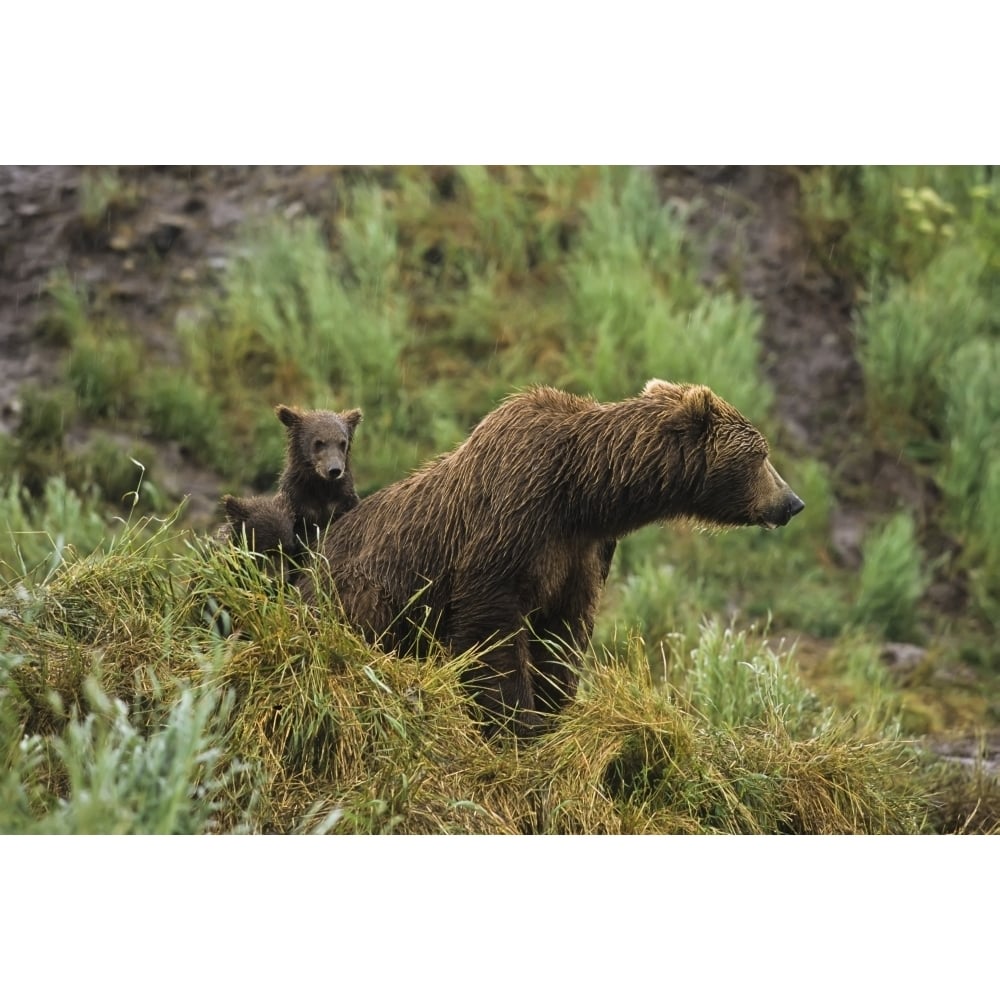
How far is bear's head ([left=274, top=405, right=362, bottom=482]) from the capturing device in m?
6.33

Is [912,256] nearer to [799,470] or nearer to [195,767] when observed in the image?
[799,470]

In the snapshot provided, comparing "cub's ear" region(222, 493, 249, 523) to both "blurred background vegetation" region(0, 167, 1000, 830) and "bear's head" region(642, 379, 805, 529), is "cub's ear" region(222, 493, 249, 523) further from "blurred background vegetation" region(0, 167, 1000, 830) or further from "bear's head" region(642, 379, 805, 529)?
"blurred background vegetation" region(0, 167, 1000, 830)

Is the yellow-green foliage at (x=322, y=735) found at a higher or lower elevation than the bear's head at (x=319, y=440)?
lower

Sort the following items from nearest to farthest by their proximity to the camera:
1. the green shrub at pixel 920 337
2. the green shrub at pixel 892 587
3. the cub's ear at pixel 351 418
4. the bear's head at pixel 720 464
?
the bear's head at pixel 720 464, the cub's ear at pixel 351 418, the green shrub at pixel 892 587, the green shrub at pixel 920 337

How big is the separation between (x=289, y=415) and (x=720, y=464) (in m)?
1.73

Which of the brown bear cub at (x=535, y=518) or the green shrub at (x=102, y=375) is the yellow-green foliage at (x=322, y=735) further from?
the green shrub at (x=102, y=375)

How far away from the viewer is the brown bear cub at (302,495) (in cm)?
633

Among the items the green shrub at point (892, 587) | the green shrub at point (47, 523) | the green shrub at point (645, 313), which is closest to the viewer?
the green shrub at point (47, 523)

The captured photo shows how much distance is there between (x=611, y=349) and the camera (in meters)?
10.1

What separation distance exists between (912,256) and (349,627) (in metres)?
6.19

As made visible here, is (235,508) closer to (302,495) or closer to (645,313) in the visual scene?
(302,495)

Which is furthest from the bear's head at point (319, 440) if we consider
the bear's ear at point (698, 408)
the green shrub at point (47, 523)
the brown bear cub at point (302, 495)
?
the green shrub at point (47, 523)

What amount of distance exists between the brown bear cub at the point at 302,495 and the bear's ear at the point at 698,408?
52.5 inches

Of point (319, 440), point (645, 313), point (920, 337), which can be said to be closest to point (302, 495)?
point (319, 440)
